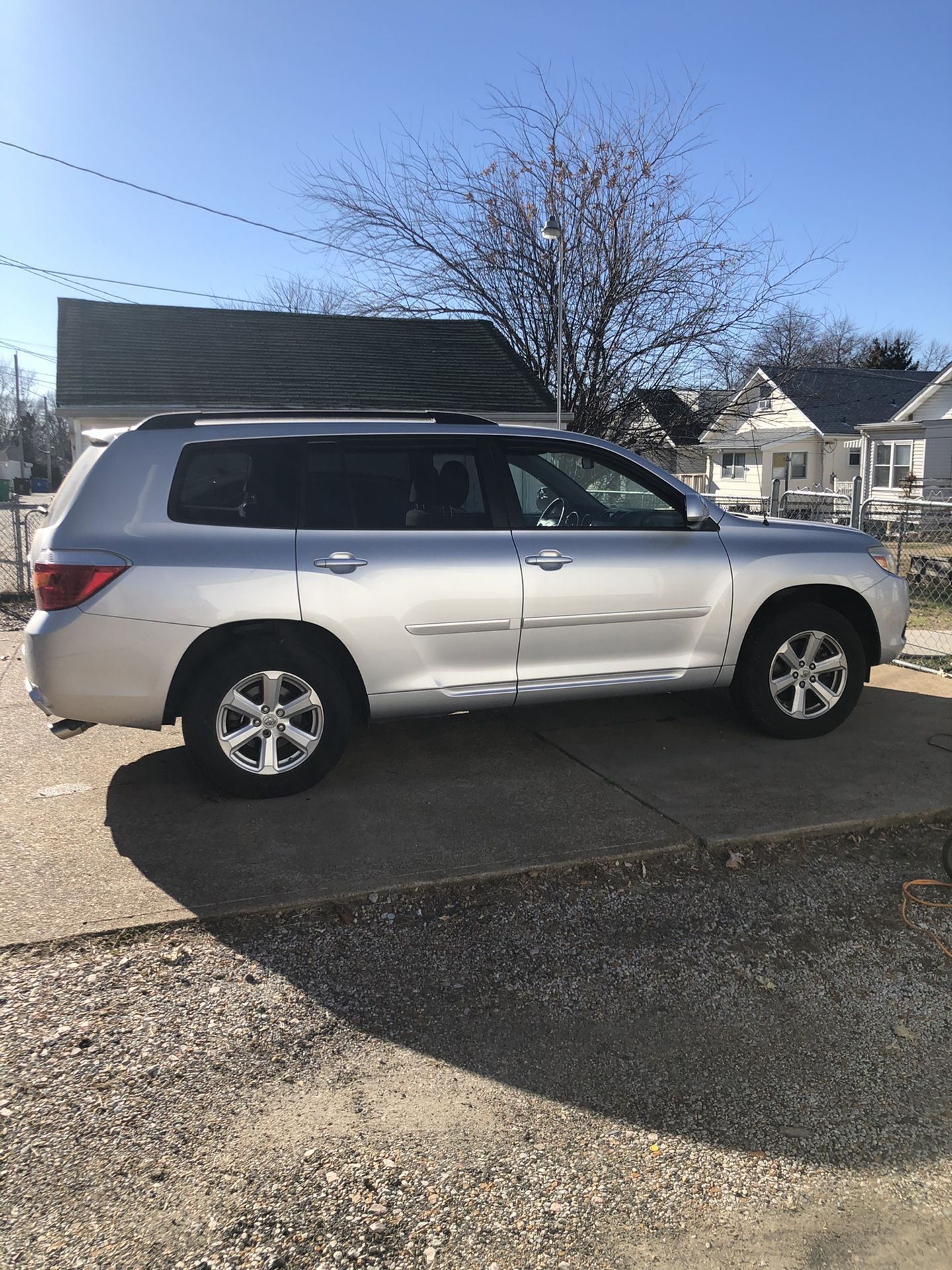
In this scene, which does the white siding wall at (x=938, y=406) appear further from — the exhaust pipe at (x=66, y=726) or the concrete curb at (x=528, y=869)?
the exhaust pipe at (x=66, y=726)

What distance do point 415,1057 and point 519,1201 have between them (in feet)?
2.03

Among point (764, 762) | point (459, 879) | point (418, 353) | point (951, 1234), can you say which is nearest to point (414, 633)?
point (459, 879)

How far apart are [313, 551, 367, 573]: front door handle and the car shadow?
1.12m

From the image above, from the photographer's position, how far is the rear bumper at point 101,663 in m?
4.15

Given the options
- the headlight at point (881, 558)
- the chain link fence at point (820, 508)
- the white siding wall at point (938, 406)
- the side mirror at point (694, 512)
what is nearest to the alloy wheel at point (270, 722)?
the side mirror at point (694, 512)

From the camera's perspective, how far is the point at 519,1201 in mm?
2180

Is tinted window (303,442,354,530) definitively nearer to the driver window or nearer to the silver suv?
the silver suv

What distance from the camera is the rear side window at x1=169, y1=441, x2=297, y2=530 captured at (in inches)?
172

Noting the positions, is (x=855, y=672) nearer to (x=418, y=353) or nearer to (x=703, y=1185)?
(x=703, y=1185)

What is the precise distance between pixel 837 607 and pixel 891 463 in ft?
89.3

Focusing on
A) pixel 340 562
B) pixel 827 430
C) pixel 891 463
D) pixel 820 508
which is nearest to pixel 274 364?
pixel 820 508

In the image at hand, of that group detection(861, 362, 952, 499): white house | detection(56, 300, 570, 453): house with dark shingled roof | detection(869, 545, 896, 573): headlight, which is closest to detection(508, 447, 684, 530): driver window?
detection(869, 545, 896, 573): headlight

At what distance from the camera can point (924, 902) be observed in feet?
12.0

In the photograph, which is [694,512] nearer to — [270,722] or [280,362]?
[270,722]
